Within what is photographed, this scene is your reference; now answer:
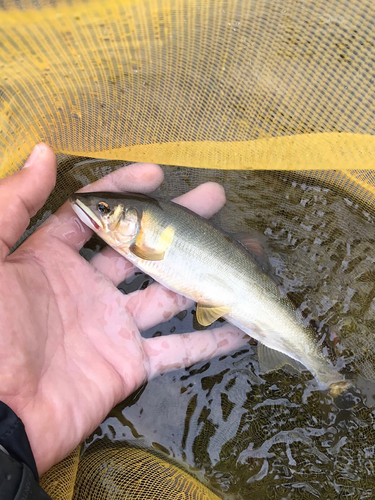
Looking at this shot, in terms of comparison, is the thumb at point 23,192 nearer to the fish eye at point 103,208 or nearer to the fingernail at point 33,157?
the fingernail at point 33,157

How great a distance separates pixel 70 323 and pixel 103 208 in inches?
27.7

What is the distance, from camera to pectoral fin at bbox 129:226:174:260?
7.80 ft

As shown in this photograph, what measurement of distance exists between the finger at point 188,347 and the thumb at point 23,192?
109 centimetres

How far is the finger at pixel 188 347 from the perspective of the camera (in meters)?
2.56

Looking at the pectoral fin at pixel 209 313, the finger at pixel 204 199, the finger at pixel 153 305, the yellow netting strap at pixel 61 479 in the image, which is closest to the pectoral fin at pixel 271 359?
the pectoral fin at pixel 209 313

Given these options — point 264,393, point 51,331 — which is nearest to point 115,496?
point 51,331

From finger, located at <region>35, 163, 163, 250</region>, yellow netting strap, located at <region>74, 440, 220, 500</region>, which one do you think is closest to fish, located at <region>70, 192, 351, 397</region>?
finger, located at <region>35, 163, 163, 250</region>

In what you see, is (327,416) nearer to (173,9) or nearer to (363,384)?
(363,384)

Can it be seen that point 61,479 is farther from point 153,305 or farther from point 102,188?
point 102,188

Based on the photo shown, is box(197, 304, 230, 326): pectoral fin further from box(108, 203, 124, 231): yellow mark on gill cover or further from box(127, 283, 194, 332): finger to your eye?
box(108, 203, 124, 231): yellow mark on gill cover

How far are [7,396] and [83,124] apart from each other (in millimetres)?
1518

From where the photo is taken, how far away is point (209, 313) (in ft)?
8.04

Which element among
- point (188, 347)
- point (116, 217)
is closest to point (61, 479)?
point (188, 347)

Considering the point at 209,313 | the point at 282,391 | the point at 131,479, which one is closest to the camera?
the point at 131,479
